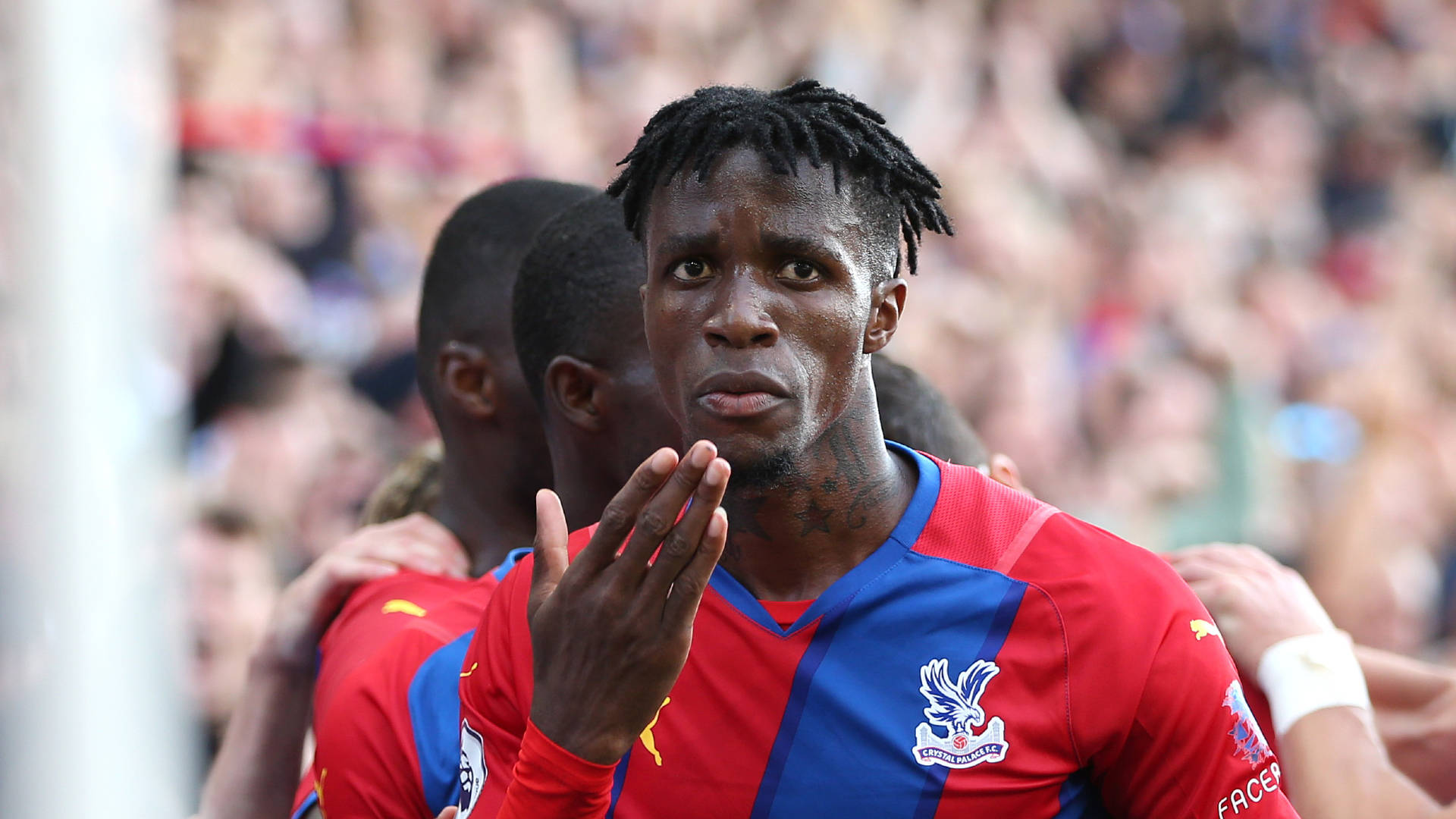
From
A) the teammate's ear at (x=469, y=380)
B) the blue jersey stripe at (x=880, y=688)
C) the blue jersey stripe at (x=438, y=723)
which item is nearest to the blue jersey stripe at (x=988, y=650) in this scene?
the blue jersey stripe at (x=880, y=688)

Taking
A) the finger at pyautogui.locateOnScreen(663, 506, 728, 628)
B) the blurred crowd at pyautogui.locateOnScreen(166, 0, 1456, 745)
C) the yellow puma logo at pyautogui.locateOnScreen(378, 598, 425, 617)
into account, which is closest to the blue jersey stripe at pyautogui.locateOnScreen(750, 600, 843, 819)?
the finger at pyautogui.locateOnScreen(663, 506, 728, 628)

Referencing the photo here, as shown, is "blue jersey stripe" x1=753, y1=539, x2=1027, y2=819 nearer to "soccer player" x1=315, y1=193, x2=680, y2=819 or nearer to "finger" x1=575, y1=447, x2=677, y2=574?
"finger" x1=575, y1=447, x2=677, y2=574

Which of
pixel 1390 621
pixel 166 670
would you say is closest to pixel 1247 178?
pixel 1390 621

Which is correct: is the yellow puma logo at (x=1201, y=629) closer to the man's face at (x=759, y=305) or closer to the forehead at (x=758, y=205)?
the man's face at (x=759, y=305)

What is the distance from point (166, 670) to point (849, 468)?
109 inches

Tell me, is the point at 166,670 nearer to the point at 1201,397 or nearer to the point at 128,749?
the point at 128,749

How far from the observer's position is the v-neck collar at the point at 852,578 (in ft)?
7.61

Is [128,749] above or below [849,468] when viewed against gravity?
below

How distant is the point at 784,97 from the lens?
2373mm

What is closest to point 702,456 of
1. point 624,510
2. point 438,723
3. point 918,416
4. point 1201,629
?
point 624,510

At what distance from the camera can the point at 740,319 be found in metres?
2.21

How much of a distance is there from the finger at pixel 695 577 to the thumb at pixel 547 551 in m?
0.19

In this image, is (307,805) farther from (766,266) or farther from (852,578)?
(766,266)

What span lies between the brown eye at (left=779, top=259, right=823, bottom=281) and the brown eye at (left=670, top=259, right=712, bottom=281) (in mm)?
107
